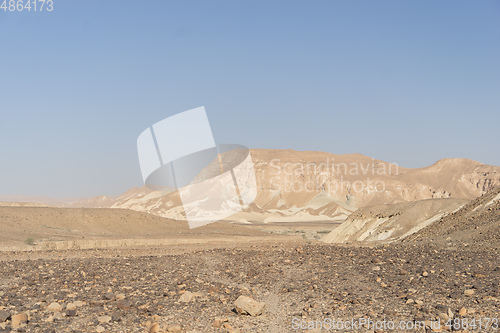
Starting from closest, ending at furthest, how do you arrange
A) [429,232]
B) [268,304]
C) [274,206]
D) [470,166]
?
[268,304] < [429,232] < [274,206] < [470,166]

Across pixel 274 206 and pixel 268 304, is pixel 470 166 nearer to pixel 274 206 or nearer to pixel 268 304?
pixel 274 206

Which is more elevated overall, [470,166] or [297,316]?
[470,166]

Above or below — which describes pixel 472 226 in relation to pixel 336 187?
below

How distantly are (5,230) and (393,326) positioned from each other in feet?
137

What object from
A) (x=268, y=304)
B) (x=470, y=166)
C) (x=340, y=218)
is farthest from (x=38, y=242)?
(x=470, y=166)

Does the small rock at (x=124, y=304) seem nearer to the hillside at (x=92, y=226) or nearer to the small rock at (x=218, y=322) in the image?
the small rock at (x=218, y=322)

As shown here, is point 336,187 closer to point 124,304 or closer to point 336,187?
point 336,187

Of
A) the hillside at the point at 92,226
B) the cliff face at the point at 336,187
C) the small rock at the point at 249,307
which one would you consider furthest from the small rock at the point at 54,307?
the cliff face at the point at 336,187

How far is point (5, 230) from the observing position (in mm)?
41594

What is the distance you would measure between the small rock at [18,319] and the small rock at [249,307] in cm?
383

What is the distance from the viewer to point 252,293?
35.0ft

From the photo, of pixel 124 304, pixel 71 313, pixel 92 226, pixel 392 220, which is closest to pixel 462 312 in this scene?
pixel 124 304

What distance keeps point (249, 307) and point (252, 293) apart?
201 cm

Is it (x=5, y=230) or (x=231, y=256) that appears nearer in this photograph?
(x=231, y=256)
